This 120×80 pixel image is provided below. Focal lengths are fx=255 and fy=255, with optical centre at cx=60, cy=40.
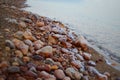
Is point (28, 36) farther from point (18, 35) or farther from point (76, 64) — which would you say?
point (76, 64)

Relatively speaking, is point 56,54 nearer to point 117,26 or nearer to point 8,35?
point 8,35

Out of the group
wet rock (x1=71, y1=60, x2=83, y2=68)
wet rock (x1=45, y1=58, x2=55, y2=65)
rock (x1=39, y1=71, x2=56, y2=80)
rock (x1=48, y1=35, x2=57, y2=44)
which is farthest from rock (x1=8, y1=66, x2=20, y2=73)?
rock (x1=48, y1=35, x2=57, y2=44)

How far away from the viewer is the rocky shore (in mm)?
4059

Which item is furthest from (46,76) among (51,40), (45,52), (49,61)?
(51,40)

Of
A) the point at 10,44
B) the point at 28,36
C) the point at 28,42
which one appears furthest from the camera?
the point at 28,36

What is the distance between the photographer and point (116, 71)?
5.85 metres

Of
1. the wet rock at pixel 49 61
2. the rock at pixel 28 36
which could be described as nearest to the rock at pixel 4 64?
the wet rock at pixel 49 61

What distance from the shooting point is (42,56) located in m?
4.68

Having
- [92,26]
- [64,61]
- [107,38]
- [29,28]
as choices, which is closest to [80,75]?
[64,61]

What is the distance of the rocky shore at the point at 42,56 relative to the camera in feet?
13.3

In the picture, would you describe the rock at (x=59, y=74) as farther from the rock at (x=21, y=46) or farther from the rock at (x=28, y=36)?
the rock at (x=28, y=36)

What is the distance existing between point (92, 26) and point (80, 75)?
8330 millimetres

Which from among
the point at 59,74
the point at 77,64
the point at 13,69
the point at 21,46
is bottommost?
the point at 77,64

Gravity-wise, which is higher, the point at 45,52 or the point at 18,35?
the point at 18,35
